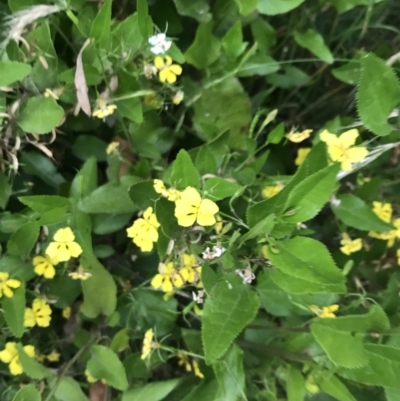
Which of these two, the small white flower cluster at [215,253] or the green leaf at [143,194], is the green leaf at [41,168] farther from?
the small white flower cluster at [215,253]

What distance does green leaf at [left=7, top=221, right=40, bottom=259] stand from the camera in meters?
0.57

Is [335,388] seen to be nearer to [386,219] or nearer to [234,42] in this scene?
[386,219]

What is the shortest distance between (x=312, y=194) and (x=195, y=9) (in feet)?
1.13

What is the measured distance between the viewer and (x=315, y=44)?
694 mm

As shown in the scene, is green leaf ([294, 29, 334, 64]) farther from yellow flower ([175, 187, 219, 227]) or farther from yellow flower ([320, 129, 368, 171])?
yellow flower ([175, 187, 219, 227])

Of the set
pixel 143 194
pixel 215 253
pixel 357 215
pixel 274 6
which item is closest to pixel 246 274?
pixel 215 253

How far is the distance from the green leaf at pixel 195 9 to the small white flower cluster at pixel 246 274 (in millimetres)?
338

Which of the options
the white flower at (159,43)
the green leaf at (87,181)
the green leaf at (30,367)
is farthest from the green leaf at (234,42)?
the green leaf at (30,367)

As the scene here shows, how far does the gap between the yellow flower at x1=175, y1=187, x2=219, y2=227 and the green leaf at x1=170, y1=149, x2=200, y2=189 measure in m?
0.04

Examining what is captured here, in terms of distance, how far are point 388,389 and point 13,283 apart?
41 centimetres

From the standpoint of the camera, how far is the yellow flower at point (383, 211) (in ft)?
2.25

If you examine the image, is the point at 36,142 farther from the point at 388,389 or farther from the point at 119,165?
the point at 388,389

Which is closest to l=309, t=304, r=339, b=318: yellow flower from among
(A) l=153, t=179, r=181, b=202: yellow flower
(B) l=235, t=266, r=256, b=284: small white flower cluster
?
(B) l=235, t=266, r=256, b=284: small white flower cluster

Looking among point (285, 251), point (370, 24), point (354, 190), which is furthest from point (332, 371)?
point (370, 24)
